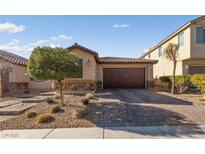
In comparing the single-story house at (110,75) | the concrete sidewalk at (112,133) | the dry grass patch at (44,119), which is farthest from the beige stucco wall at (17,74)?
the concrete sidewalk at (112,133)

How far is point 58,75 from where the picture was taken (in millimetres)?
9156

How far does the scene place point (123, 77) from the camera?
21141 mm

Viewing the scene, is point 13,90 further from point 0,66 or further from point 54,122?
point 54,122

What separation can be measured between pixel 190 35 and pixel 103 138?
14467 mm

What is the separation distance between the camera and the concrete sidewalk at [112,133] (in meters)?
5.78

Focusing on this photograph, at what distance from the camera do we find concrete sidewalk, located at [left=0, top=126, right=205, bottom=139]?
578 cm

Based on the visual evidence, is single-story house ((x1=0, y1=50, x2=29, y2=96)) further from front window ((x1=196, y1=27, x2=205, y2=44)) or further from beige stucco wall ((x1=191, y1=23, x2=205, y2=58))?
front window ((x1=196, y1=27, x2=205, y2=44))

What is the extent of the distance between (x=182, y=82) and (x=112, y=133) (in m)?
12.2

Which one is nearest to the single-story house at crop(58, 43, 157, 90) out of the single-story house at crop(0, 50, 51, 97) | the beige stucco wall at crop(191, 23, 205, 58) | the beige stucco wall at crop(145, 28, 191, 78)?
the beige stucco wall at crop(145, 28, 191, 78)

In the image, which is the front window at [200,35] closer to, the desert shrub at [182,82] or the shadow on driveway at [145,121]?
the desert shrub at [182,82]

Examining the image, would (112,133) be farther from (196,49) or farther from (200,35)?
(200,35)

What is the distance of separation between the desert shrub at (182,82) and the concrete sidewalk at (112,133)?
34.1ft

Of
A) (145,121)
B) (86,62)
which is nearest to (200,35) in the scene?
(86,62)

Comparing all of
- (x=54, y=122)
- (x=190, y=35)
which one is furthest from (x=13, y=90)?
(x=190, y=35)
